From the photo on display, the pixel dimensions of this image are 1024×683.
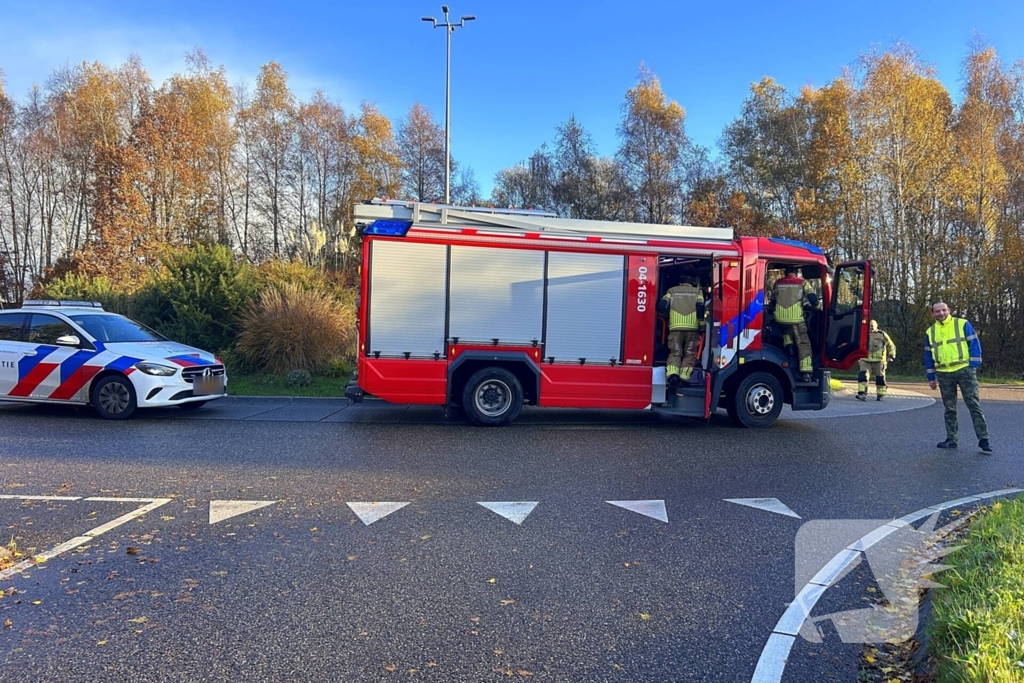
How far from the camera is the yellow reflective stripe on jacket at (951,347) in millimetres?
8133

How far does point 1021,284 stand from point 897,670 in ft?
75.6

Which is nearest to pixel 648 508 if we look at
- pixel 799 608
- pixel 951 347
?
pixel 799 608

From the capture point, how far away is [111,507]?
213 inches

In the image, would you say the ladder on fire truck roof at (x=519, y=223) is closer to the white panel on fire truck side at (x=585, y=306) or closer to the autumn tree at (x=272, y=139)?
the white panel on fire truck side at (x=585, y=306)

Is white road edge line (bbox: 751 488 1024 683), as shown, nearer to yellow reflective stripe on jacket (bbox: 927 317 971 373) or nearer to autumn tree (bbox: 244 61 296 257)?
yellow reflective stripe on jacket (bbox: 927 317 971 373)

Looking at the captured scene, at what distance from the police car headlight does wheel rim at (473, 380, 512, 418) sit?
4.58 m

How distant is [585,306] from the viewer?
9680 millimetres

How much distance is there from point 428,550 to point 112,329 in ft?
27.3

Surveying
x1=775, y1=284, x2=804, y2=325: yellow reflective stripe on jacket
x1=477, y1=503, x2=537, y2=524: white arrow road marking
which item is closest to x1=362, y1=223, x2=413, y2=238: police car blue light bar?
x1=477, y1=503, x2=537, y2=524: white arrow road marking

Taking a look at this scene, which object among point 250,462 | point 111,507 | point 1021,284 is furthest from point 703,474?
point 1021,284

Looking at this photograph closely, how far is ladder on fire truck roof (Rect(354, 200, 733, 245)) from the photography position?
9477mm

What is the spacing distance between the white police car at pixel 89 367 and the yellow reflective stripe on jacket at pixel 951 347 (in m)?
10.2

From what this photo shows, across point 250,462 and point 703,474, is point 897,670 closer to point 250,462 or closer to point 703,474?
point 703,474

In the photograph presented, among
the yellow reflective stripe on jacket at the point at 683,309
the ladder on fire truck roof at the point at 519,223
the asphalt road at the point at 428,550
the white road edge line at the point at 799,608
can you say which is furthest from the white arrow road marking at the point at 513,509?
the ladder on fire truck roof at the point at 519,223
